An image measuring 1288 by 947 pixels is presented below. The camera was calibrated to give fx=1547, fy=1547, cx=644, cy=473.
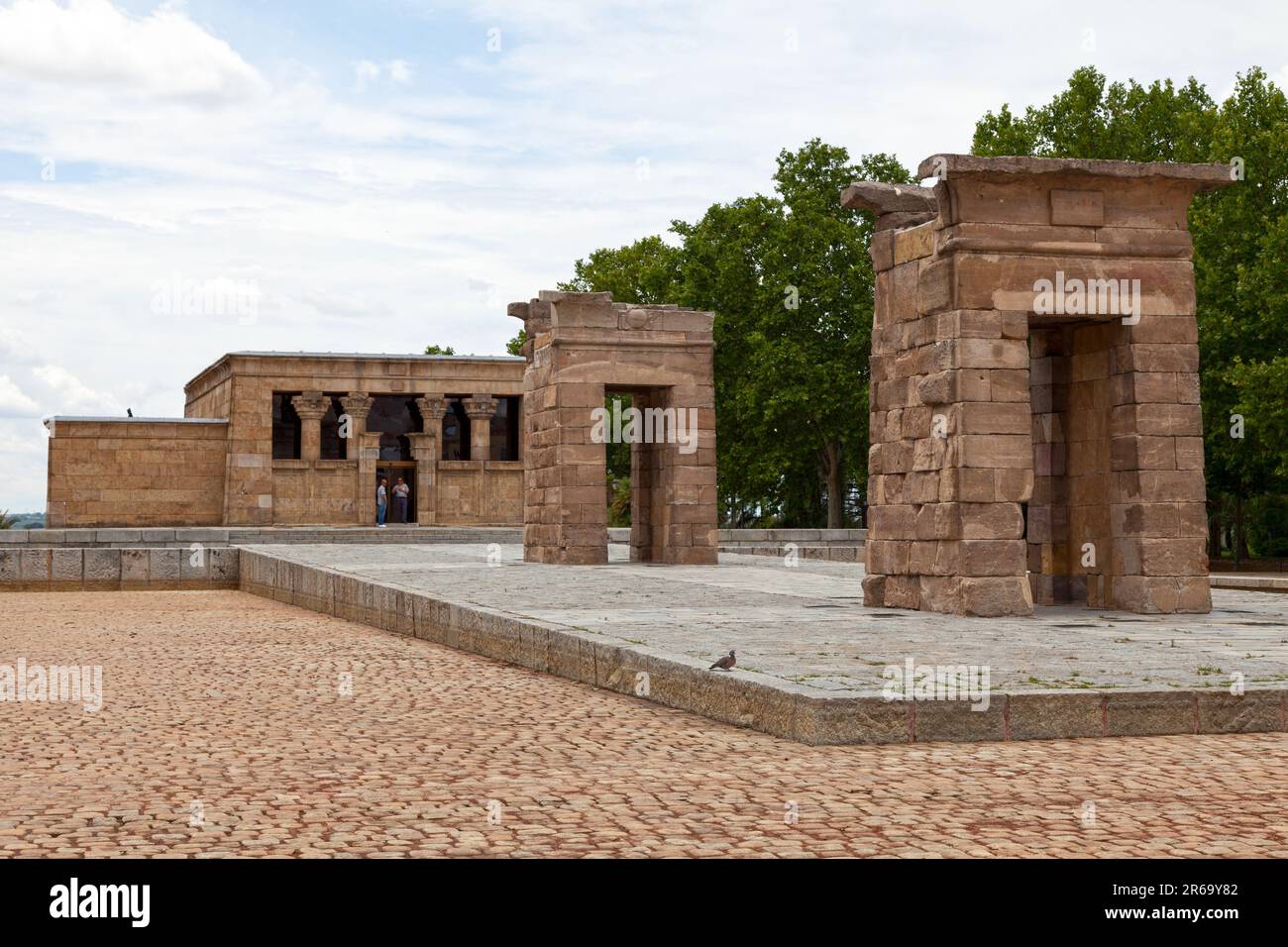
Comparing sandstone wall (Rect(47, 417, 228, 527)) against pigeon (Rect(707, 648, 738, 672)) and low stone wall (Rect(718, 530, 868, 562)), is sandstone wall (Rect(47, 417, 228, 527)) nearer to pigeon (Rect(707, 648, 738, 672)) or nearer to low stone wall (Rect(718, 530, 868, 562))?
low stone wall (Rect(718, 530, 868, 562))

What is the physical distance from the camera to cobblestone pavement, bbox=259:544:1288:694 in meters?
8.97

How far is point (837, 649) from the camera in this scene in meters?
10.3

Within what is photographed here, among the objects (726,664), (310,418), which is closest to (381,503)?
(310,418)

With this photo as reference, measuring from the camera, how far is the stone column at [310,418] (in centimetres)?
4725

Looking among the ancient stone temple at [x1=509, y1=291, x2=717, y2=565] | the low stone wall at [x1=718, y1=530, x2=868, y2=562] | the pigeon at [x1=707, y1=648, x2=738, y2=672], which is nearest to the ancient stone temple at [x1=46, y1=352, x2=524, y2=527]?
the low stone wall at [x1=718, y1=530, x2=868, y2=562]

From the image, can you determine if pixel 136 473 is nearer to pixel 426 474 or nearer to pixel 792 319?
pixel 426 474

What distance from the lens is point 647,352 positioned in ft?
79.6

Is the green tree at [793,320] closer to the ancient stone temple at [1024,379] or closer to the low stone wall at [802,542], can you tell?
the low stone wall at [802,542]

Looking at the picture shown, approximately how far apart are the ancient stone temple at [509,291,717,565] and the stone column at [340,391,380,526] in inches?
889

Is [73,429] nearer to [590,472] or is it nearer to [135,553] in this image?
[135,553]

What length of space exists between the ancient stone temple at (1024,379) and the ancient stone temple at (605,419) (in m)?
9.41

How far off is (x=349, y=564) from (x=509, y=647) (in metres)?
9.54

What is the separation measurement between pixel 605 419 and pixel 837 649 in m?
14.3
